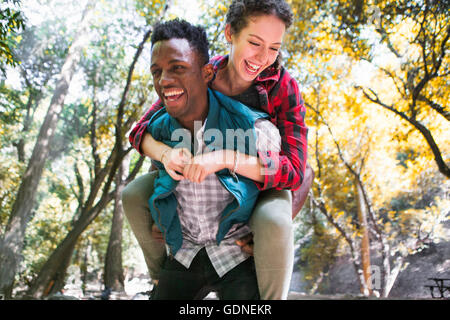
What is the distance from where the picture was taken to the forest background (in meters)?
2.30

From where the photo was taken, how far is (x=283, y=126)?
512mm

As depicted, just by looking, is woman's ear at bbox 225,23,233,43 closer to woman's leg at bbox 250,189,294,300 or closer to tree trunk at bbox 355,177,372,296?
woman's leg at bbox 250,189,294,300

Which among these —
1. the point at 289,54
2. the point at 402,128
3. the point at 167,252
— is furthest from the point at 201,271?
the point at 402,128

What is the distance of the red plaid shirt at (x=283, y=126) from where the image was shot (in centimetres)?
45

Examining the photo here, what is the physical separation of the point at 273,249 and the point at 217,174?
0.40 ft

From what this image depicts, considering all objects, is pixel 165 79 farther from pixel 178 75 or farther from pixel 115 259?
pixel 115 259

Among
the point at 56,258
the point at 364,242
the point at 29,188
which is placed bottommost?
the point at 56,258

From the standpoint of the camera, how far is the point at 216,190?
50 centimetres

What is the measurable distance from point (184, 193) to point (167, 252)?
4.3 inches

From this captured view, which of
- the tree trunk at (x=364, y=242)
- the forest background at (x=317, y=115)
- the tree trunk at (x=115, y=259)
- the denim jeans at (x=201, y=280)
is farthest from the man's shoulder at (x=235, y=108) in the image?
the tree trunk at (x=364, y=242)

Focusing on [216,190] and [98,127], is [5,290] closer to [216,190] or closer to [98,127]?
[98,127]

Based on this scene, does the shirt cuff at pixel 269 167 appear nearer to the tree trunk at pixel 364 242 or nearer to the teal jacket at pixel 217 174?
Answer: the teal jacket at pixel 217 174

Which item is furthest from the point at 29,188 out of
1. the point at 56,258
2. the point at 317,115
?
the point at 317,115
